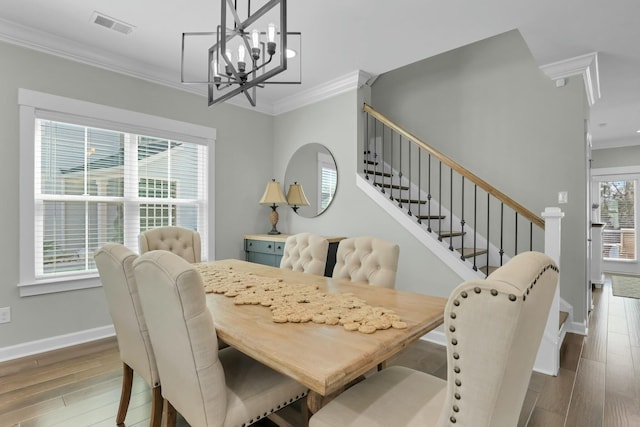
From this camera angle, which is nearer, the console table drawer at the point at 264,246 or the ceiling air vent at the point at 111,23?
the ceiling air vent at the point at 111,23

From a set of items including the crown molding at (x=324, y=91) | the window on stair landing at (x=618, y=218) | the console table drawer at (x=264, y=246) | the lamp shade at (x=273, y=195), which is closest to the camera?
the crown molding at (x=324, y=91)

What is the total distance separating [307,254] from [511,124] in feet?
9.21

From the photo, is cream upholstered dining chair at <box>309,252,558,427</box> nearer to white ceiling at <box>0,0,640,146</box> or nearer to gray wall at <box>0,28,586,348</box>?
gray wall at <box>0,28,586,348</box>

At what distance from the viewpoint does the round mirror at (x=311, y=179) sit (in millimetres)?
4008

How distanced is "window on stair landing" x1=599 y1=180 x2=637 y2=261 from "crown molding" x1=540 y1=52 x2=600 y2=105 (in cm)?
458

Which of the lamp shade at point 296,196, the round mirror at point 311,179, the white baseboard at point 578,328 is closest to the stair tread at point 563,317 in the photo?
the white baseboard at point 578,328

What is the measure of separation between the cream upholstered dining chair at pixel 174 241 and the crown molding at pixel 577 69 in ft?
12.8

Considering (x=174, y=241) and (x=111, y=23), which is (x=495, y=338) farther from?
(x=111, y=23)

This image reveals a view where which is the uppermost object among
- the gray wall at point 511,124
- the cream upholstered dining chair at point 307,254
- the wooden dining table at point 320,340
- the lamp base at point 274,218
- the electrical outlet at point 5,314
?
the gray wall at point 511,124

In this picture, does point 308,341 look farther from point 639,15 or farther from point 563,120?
point 563,120

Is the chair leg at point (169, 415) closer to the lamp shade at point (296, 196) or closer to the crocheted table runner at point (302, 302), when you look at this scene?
the crocheted table runner at point (302, 302)

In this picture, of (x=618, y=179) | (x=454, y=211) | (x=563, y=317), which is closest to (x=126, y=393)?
(x=563, y=317)

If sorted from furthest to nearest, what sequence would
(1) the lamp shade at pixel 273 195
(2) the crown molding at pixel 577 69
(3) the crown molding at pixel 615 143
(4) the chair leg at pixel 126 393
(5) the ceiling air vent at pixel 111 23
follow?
(3) the crown molding at pixel 615 143, (1) the lamp shade at pixel 273 195, (2) the crown molding at pixel 577 69, (5) the ceiling air vent at pixel 111 23, (4) the chair leg at pixel 126 393

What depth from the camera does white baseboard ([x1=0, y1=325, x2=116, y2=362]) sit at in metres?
2.71
